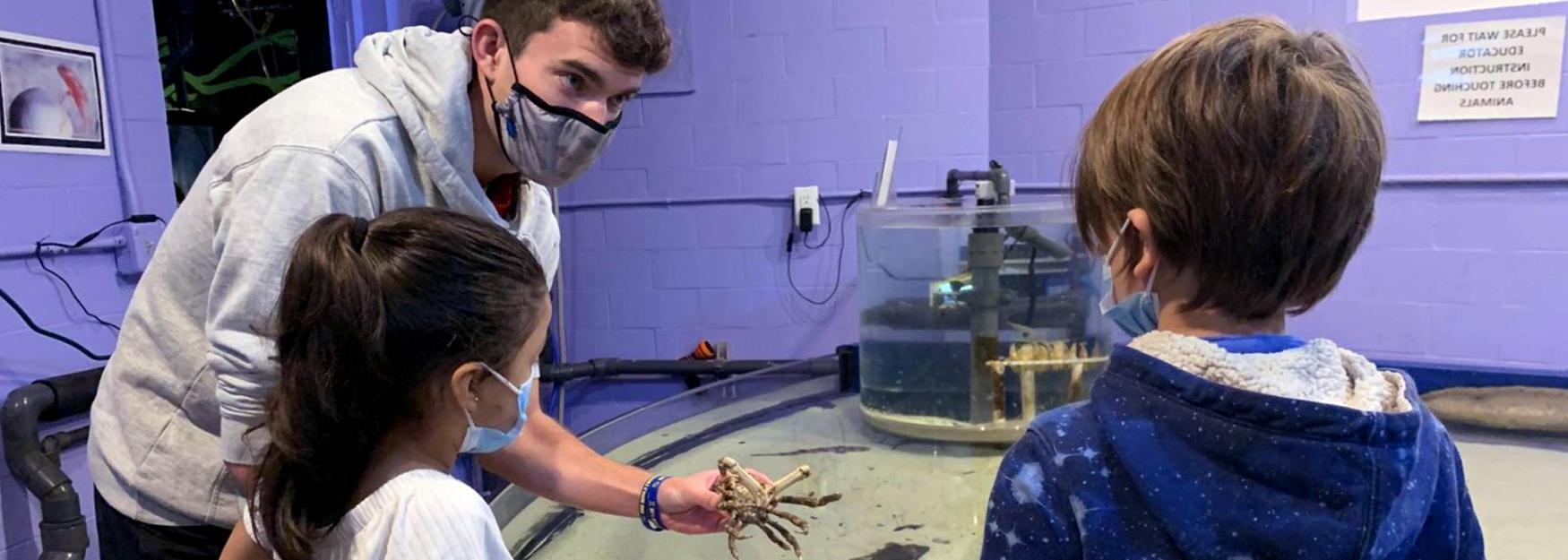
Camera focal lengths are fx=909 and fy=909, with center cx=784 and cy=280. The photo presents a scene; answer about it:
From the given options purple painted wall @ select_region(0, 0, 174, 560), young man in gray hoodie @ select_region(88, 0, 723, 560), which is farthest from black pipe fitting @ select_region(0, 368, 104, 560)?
young man in gray hoodie @ select_region(88, 0, 723, 560)

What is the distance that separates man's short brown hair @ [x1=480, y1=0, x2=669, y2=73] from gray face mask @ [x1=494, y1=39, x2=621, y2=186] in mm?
47

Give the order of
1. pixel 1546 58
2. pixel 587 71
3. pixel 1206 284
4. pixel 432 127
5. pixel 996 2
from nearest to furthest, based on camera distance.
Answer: pixel 1206 284 → pixel 432 127 → pixel 587 71 → pixel 1546 58 → pixel 996 2

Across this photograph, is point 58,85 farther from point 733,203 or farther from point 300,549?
point 733,203

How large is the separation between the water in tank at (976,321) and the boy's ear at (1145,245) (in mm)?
865

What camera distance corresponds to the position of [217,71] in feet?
7.57

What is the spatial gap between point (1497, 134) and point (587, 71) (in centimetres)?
223

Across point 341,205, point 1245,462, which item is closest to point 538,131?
point 341,205

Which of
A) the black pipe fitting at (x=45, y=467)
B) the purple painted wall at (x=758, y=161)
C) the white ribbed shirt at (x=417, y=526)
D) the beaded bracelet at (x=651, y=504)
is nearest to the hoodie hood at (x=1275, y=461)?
the white ribbed shirt at (x=417, y=526)

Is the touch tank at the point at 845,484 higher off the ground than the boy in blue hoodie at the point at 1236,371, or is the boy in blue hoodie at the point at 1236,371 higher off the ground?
the boy in blue hoodie at the point at 1236,371

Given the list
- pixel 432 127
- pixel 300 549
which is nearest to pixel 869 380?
pixel 432 127

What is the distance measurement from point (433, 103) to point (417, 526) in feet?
1.36

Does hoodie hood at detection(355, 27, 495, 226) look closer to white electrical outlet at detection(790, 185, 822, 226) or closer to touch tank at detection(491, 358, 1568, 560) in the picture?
touch tank at detection(491, 358, 1568, 560)

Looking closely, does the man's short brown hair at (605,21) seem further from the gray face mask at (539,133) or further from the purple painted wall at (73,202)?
the purple painted wall at (73,202)

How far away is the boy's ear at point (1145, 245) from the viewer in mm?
619
